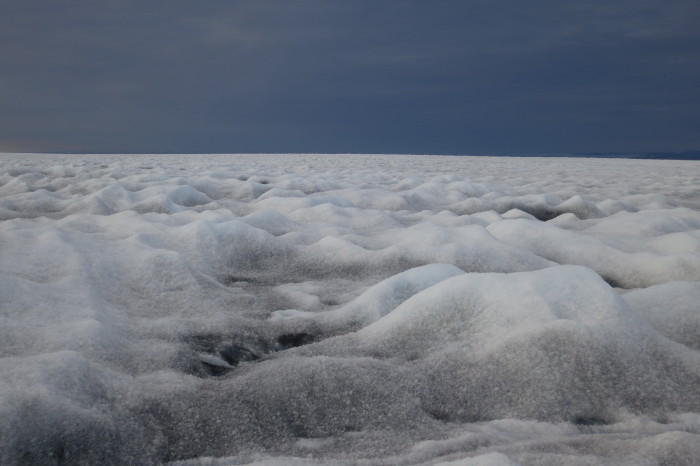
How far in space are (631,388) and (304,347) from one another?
3.33 feet

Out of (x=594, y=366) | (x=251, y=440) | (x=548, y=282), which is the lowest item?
(x=251, y=440)

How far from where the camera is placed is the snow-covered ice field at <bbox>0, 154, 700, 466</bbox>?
4.24ft

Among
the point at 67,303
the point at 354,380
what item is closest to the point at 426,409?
the point at 354,380

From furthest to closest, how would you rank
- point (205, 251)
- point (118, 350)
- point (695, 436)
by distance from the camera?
point (205, 251) → point (118, 350) → point (695, 436)

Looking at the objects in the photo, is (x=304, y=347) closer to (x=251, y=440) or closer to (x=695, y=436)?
(x=251, y=440)

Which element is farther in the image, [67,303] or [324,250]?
[324,250]

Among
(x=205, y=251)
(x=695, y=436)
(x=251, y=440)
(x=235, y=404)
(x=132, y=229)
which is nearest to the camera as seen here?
(x=695, y=436)

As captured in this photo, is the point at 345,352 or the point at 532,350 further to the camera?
the point at 345,352

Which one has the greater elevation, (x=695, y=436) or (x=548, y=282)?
(x=548, y=282)

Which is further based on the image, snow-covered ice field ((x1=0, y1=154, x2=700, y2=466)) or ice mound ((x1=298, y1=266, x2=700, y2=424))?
ice mound ((x1=298, y1=266, x2=700, y2=424))

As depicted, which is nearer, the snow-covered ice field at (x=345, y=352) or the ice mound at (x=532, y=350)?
the snow-covered ice field at (x=345, y=352)

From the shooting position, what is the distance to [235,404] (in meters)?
1.48

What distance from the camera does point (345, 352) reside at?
1.81 metres

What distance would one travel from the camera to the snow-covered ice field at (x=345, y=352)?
1.29 metres
